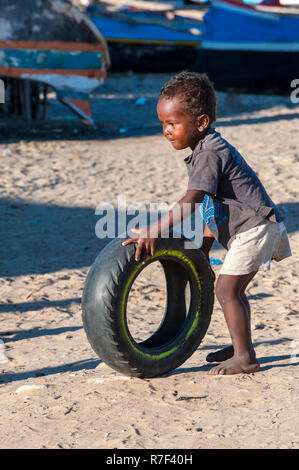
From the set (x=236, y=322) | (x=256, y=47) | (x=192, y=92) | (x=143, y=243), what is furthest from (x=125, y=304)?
(x=256, y=47)

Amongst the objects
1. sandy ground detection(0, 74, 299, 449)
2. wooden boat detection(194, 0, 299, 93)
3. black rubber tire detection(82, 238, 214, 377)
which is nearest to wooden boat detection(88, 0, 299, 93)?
wooden boat detection(194, 0, 299, 93)

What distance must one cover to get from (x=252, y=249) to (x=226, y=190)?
343mm

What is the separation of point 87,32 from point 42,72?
1.12m

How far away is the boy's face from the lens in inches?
133

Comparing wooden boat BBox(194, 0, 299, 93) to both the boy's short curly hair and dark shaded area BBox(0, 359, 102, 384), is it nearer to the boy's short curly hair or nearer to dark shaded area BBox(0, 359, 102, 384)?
dark shaded area BBox(0, 359, 102, 384)

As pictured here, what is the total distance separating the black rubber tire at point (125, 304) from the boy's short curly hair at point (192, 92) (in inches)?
27.8

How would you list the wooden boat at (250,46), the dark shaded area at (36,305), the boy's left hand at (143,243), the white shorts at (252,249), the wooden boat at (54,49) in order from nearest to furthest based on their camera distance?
the boy's left hand at (143,243) → the white shorts at (252,249) → the dark shaded area at (36,305) → the wooden boat at (54,49) → the wooden boat at (250,46)

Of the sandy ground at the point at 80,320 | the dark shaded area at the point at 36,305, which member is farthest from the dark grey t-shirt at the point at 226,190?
the dark shaded area at the point at 36,305

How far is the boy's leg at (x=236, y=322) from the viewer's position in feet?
11.7

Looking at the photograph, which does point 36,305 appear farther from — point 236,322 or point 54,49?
point 54,49

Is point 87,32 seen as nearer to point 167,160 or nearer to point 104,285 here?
point 167,160

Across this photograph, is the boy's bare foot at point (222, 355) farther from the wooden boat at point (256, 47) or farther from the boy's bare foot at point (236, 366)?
the wooden boat at point (256, 47)

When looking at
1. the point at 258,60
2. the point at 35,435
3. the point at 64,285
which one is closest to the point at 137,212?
the point at 64,285

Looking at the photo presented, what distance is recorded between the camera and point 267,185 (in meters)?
8.11
